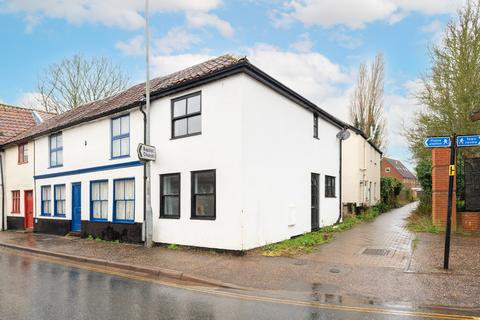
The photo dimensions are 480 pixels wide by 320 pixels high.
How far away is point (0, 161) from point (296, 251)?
1918 cm

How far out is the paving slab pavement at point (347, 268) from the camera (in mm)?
6602

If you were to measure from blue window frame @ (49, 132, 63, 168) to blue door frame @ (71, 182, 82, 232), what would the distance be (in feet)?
5.88

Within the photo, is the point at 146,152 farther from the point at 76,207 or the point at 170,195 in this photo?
→ the point at 76,207

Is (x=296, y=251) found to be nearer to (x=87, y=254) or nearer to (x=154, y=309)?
(x=154, y=309)

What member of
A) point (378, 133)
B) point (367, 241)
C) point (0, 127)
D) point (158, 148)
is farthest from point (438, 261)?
point (378, 133)

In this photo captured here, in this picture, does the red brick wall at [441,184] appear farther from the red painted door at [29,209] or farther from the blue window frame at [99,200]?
the red painted door at [29,209]

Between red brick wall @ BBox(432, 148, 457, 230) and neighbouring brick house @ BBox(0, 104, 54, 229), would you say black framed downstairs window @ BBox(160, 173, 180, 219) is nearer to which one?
red brick wall @ BBox(432, 148, 457, 230)

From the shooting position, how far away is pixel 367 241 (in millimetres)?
12359

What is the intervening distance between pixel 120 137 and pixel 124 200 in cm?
243

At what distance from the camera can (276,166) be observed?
39.4 feet

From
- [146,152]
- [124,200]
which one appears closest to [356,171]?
[124,200]

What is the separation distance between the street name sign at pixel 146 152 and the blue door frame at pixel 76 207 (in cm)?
539

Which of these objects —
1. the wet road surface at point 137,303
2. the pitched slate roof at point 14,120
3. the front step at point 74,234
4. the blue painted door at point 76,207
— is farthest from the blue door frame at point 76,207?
the pitched slate roof at point 14,120

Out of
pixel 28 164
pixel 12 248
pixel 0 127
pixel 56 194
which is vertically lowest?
pixel 12 248
